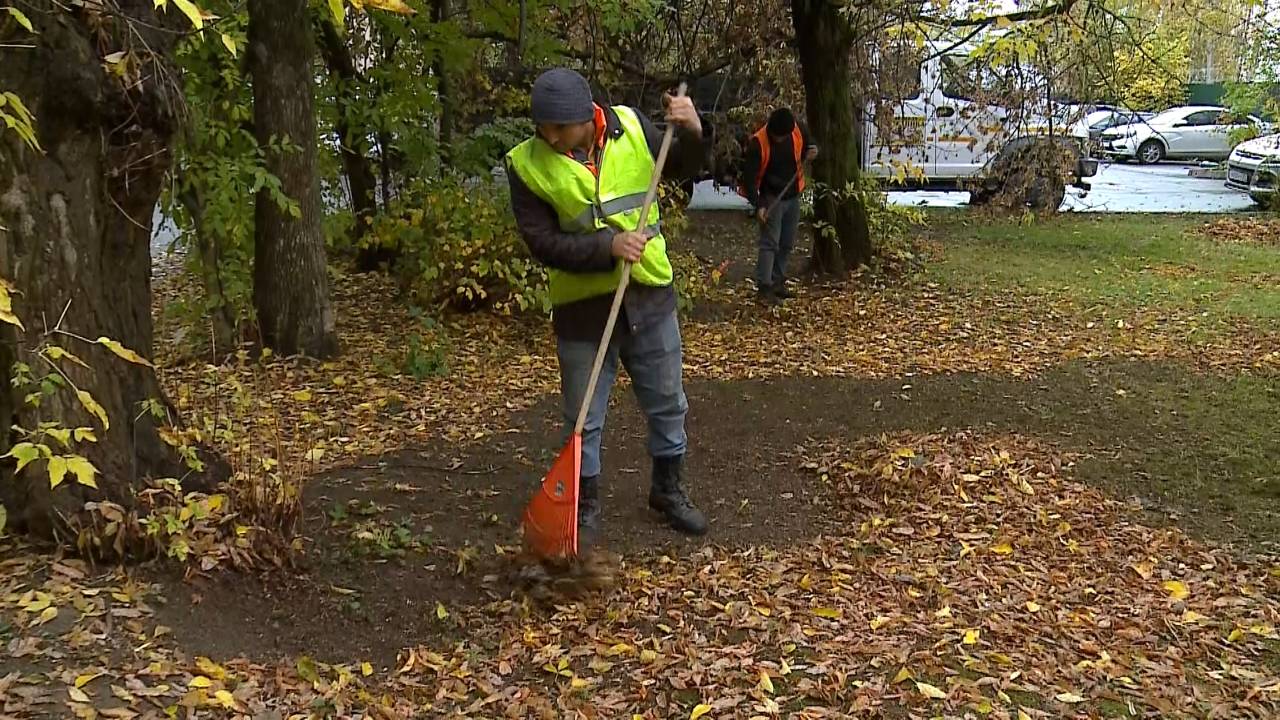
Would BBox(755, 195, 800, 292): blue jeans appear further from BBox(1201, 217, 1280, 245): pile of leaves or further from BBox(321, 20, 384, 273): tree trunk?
BBox(1201, 217, 1280, 245): pile of leaves

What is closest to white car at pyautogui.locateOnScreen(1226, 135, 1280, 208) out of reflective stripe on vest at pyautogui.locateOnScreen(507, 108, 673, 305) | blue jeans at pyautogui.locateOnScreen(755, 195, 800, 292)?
blue jeans at pyautogui.locateOnScreen(755, 195, 800, 292)

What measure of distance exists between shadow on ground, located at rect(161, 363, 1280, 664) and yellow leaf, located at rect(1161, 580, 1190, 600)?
1.72 feet

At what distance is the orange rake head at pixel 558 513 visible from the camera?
12.5 ft

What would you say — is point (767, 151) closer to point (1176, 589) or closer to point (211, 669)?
point (1176, 589)

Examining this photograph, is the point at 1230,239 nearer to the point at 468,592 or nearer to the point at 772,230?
the point at 772,230

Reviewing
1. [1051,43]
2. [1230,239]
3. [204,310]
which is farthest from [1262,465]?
[1230,239]

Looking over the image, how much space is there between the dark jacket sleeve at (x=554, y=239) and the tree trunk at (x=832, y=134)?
578 cm

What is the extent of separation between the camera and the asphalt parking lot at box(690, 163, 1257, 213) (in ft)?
51.4

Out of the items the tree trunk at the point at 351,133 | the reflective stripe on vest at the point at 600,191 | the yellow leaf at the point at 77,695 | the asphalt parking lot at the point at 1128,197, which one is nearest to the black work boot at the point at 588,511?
the reflective stripe on vest at the point at 600,191

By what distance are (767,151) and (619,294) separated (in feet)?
18.0

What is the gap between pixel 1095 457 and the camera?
5.11 m

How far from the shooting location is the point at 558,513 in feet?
12.6

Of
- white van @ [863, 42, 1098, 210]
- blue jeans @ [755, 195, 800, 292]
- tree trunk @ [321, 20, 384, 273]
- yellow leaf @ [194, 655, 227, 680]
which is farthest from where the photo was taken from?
white van @ [863, 42, 1098, 210]

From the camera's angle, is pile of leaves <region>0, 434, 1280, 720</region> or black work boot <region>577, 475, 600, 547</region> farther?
black work boot <region>577, 475, 600, 547</region>
